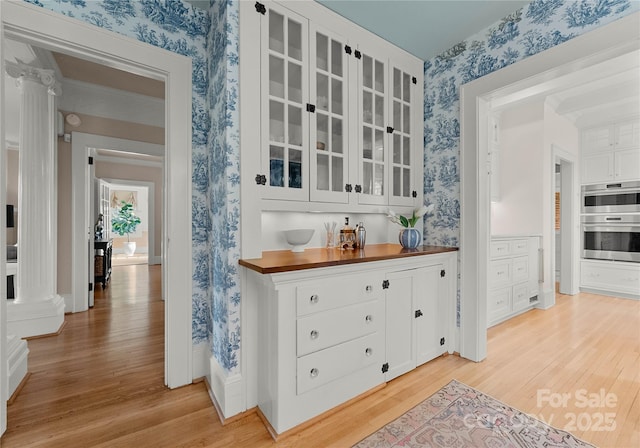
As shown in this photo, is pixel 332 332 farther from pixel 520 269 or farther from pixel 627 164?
pixel 627 164

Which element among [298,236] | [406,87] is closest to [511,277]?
[406,87]

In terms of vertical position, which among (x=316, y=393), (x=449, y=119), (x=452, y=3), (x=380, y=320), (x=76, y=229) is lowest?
(x=316, y=393)

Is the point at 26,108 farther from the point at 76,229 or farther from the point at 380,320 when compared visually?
the point at 380,320

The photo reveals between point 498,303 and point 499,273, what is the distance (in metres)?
0.34

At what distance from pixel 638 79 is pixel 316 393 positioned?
4.84 meters

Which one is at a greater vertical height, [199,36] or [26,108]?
[199,36]

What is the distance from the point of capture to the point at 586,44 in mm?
1832

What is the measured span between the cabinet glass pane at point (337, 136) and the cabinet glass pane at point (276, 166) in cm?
45

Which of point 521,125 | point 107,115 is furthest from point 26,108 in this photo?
point 521,125

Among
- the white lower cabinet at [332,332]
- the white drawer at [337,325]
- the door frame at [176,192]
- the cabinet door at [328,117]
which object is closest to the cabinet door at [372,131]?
the cabinet door at [328,117]

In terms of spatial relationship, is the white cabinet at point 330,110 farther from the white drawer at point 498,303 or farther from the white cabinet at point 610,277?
the white cabinet at point 610,277

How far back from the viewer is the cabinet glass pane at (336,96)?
7.20 feet

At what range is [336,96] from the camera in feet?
7.27

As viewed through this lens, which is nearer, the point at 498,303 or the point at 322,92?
the point at 322,92
